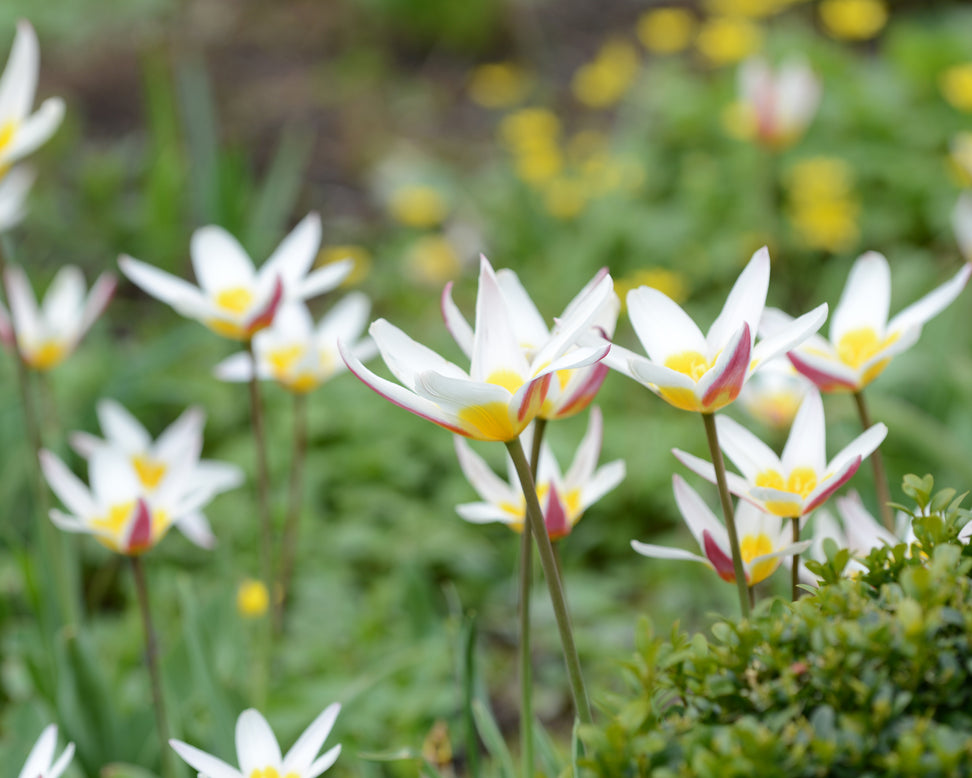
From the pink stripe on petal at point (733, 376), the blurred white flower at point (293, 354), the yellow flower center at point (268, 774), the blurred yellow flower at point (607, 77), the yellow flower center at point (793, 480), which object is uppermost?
the blurred yellow flower at point (607, 77)

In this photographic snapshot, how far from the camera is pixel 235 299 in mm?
1310

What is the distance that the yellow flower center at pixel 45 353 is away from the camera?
1.54m

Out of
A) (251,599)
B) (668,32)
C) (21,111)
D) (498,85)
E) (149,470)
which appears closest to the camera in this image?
(21,111)

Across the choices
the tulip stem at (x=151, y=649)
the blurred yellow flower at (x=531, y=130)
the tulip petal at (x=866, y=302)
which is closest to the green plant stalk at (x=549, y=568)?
the tulip petal at (x=866, y=302)

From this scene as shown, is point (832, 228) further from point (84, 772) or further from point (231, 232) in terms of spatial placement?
point (84, 772)

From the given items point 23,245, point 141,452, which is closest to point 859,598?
point 141,452

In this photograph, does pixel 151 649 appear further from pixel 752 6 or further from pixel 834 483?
pixel 752 6

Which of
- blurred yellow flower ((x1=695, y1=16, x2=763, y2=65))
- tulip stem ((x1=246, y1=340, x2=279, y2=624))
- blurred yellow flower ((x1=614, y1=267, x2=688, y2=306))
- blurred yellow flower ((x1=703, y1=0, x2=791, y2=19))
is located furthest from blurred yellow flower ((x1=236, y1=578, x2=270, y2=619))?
blurred yellow flower ((x1=703, y1=0, x2=791, y2=19))

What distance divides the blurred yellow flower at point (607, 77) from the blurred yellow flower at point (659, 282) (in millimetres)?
1215

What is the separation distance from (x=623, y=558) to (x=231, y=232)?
138cm

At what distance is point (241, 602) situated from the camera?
1886mm

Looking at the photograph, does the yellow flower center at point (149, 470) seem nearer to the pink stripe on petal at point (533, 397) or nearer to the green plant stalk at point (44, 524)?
the green plant stalk at point (44, 524)

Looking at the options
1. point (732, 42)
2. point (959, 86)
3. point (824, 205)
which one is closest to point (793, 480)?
point (824, 205)

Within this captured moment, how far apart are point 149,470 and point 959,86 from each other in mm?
2671
